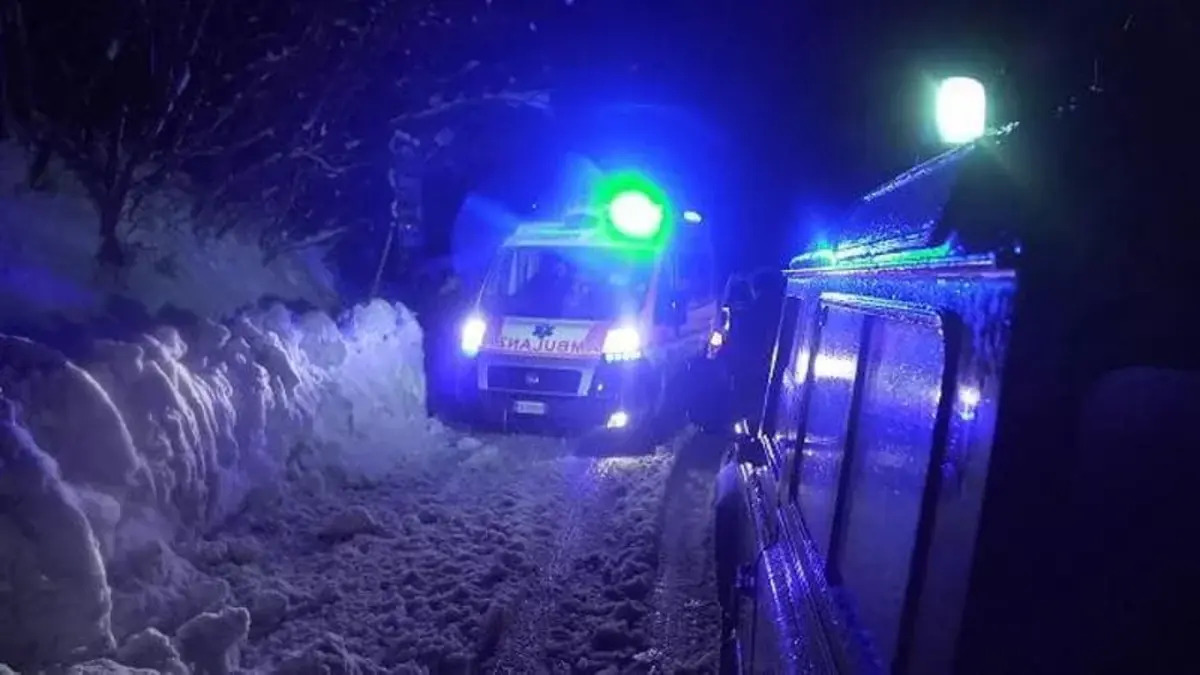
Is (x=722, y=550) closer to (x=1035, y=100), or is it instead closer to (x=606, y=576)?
(x=606, y=576)

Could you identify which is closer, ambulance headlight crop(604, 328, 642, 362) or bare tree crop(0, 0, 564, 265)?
bare tree crop(0, 0, 564, 265)

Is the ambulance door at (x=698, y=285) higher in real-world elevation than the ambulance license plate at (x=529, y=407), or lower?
higher

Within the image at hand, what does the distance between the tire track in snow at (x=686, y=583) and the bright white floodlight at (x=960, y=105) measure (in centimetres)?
314

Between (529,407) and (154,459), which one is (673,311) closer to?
(529,407)

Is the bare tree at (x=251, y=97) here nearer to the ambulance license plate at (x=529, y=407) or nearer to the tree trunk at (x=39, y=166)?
the tree trunk at (x=39, y=166)

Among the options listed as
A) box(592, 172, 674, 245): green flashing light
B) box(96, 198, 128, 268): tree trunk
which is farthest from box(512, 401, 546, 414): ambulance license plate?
box(96, 198, 128, 268): tree trunk

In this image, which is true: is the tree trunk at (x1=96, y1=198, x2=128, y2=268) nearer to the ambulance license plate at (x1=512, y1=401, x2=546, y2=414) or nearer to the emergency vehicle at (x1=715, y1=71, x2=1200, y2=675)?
the ambulance license plate at (x1=512, y1=401, x2=546, y2=414)

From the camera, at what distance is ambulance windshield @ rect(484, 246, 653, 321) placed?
1102cm

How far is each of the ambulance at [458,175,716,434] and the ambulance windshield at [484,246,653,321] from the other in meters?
0.01

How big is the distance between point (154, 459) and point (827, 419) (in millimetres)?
4525

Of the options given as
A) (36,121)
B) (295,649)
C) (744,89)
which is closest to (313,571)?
(295,649)

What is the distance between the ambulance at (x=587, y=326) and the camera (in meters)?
10.6

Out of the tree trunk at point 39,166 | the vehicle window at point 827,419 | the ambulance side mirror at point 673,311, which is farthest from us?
the ambulance side mirror at point 673,311

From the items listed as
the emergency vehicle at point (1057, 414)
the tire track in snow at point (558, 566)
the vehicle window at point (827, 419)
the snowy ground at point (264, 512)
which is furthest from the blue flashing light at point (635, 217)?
the emergency vehicle at point (1057, 414)
